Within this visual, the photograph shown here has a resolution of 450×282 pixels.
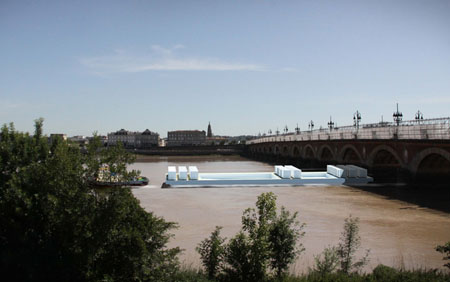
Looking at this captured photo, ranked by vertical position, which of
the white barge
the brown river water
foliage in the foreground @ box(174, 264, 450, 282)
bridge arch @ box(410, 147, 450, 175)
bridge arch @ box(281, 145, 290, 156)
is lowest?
the brown river water

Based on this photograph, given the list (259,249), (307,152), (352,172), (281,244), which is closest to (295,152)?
(307,152)

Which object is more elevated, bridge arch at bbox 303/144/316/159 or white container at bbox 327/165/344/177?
bridge arch at bbox 303/144/316/159

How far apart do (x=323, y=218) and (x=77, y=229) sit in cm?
1769

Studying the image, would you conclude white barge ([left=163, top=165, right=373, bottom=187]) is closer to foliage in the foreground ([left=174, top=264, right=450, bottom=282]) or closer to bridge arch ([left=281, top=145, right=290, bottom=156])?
foliage in the foreground ([left=174, top=264, right=450, bottom=282])

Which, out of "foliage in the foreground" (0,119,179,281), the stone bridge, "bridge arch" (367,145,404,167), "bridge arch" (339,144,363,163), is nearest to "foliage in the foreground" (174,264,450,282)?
"foliage in the foreground" (0,119,179,281)

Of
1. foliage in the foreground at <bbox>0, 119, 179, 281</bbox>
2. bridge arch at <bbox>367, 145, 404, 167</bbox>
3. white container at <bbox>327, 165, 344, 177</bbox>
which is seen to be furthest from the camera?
bridge arch at <bbox>367, 145, 404, 167</bbox>

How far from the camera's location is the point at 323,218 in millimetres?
25391

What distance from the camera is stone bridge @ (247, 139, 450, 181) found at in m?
35.2

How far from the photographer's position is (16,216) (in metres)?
11.8

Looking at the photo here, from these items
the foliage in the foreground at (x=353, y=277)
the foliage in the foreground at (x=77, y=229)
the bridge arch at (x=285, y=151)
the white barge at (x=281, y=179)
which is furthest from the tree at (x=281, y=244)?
the bridge arch at (x=285, y=151)

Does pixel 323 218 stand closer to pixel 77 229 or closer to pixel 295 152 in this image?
pixel 77 229

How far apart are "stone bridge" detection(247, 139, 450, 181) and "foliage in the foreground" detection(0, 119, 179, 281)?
90.0 feet

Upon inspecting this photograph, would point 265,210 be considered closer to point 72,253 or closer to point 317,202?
point 72,253

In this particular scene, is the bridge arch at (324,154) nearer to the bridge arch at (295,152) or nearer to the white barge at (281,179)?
the bridge arch at (295,152)
